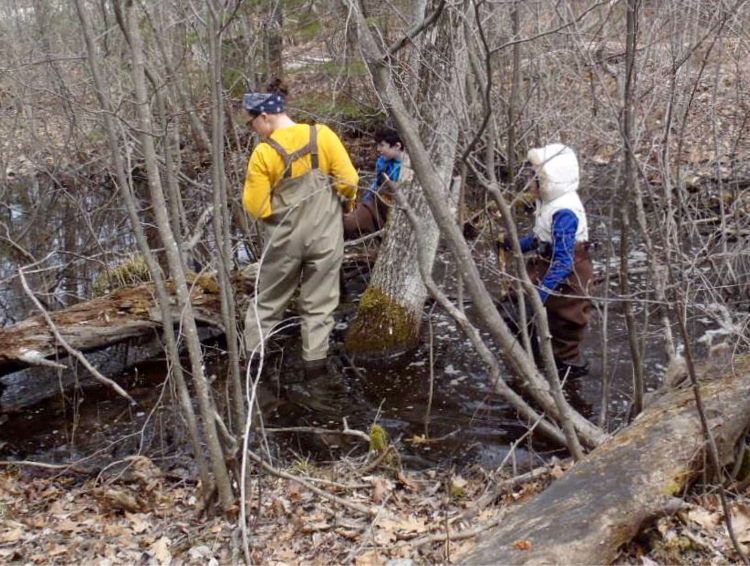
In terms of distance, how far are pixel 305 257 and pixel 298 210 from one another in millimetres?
435

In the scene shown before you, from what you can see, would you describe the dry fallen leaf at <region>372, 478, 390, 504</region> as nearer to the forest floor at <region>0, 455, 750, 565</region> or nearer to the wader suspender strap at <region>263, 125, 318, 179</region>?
the forest floor at <region>0, 455, 750, 565</region>

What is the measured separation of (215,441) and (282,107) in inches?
115

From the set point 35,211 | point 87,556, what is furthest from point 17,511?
point 35,211

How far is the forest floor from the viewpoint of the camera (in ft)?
11.0

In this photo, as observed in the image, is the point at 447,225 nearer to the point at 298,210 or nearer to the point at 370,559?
the point at 370,559

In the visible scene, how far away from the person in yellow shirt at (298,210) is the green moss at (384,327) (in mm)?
295

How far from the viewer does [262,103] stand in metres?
5.76

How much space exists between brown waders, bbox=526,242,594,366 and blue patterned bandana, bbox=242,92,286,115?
221 centimetres

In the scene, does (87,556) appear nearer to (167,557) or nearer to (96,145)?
(167,557)

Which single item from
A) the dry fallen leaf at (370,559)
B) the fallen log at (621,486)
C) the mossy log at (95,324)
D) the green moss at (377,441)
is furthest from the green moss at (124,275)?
the fallen log at (621,486)

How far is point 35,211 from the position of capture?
32.6 feet

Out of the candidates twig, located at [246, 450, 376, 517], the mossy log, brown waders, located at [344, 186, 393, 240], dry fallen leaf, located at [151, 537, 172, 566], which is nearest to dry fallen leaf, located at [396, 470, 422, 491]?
twig, located at [246, 450, 376, 517]

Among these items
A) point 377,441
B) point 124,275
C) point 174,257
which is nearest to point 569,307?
point 377,441

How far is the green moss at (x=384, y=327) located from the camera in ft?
21.4
